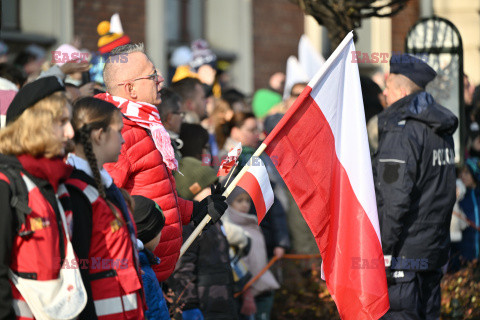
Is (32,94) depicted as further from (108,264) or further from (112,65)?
(112,65)

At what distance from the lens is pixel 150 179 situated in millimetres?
5031

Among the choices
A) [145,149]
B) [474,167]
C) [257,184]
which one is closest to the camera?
[145,149]

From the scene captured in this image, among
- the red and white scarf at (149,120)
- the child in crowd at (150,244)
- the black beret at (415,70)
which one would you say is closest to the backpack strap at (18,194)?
the child in crowd at (150,244)

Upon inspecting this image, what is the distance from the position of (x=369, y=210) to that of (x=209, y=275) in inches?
53.6

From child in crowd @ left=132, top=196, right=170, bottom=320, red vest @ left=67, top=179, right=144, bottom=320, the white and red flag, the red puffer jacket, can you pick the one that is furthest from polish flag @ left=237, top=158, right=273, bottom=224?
red vest @ left=67, top=179, right=144, bottom=320

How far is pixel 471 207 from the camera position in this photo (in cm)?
1002

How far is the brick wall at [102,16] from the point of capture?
1107 centimetres

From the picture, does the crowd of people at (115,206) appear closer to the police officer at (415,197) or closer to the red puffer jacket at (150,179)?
the red puffer jacket at (150,179)

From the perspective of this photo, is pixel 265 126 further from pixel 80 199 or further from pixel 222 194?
pixel 80 199

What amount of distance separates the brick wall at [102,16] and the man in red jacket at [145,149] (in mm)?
5897

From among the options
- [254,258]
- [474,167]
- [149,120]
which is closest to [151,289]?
[149,120]

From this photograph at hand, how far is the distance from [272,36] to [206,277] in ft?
26.4

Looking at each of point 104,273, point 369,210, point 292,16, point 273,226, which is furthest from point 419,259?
point 292,16

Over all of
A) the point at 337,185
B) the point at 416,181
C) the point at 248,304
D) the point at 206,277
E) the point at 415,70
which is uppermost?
the point at 415,70
